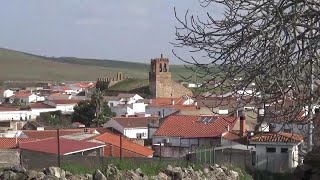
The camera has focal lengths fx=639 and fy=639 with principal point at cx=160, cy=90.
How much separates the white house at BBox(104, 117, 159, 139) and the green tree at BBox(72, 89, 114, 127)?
767 cm

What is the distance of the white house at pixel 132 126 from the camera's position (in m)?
44.4

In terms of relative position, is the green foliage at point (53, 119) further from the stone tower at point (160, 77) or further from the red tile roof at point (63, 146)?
the red tile roof at point (63, 146)

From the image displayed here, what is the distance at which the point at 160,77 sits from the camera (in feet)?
269

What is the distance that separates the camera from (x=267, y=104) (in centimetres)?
621

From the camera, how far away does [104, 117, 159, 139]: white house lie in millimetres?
44406

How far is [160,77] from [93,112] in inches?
1031

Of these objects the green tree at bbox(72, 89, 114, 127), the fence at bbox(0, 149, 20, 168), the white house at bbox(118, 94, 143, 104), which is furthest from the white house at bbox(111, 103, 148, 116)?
the fence at bbox(0, 149, 20, 168)

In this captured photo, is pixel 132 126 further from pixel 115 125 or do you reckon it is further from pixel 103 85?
pixel 103 85

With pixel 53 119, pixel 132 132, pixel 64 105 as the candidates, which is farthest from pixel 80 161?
pixel 64 105

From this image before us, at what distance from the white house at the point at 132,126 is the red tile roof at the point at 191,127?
6149 mm

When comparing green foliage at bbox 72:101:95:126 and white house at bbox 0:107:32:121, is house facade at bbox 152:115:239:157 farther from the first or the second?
white house at bbox 0:107:32:121

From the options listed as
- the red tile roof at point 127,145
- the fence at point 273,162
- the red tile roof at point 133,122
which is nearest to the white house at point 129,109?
the red tile roof at point 133,122

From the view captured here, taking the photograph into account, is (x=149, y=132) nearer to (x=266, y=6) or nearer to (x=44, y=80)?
(x=266, y=6)

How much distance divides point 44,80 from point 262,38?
472 feet
